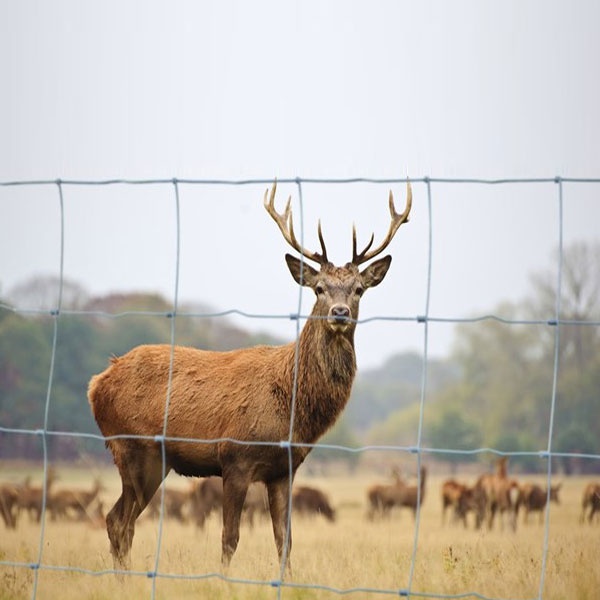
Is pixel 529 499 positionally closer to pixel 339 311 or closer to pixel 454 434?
pixel 339 311

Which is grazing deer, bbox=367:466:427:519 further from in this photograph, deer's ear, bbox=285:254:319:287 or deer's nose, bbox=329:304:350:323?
deer's nose, bbox=329:304:350:323

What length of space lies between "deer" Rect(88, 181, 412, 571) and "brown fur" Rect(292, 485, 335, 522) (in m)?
12.7

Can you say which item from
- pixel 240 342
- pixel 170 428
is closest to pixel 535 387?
pixel 240 342

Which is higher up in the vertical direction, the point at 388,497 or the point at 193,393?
the point at 193,393

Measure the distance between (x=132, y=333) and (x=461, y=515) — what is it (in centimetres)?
Answer: 3338

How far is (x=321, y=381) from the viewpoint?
840 centimetres

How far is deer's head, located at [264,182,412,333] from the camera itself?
8.06 metres

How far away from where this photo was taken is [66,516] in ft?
64.3

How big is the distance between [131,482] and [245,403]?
1.01 metres

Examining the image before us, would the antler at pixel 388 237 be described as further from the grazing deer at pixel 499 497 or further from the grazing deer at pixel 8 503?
the grazing deer at pixel 499 497

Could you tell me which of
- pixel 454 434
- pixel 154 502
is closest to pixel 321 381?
pixel 154 502

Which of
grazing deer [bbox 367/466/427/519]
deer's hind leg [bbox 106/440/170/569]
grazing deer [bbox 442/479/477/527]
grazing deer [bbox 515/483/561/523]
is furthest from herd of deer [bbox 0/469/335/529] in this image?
deer's hind leg [bbox 106/440/170/569]

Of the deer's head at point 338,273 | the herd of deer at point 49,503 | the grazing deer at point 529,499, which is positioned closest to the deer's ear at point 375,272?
the deer's head at point 338,273

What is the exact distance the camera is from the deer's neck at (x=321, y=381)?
8.37 metres
